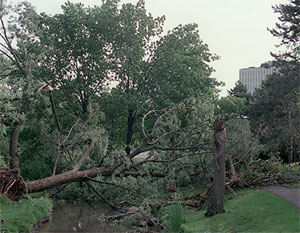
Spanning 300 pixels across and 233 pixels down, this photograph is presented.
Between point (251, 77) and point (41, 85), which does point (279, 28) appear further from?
point (251, 77)

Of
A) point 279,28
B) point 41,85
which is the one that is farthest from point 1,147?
point 279,28

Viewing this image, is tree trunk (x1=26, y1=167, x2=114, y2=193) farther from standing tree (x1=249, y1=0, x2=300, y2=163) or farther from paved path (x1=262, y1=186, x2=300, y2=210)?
standing tree (x1=249, y1=0, x2=300, y2=163)

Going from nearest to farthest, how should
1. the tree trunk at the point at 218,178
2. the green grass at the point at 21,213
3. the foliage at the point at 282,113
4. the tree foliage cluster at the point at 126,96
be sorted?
the green grass at the point at 21,213
the tree trunk at the point at 218,178
the tree foliage cluster at the point at 126,96
the foliage at the point at 282,113

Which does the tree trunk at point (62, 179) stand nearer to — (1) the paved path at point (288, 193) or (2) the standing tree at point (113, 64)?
(1) the paved path at point (288, 193)

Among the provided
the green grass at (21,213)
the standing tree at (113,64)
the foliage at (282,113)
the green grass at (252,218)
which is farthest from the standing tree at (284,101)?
the green grass at (21,213)

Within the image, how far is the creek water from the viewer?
15.3 m

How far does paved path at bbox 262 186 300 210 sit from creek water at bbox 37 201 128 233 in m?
5.87

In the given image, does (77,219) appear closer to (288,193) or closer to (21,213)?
(21,213)

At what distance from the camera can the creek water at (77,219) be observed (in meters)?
15.3

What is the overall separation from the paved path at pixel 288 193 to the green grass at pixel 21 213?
8768 mm

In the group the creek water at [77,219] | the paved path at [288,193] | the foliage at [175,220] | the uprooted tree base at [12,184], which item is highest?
the uprooted tree base at [12,184]

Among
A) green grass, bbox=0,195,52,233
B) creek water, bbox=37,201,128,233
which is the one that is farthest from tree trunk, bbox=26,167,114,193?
creek water, bbox=37,201,128,233

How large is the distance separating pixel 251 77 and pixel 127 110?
13041 cm

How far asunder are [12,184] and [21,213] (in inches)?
49.0
